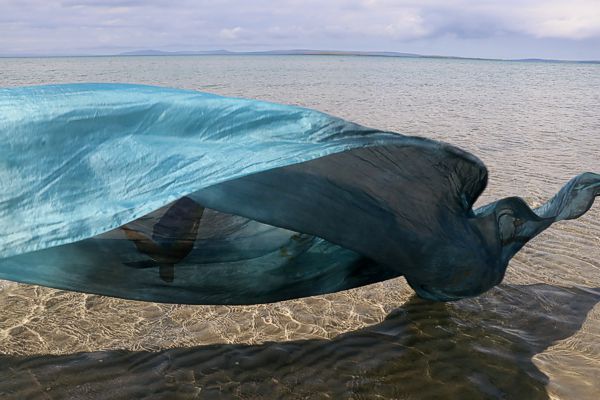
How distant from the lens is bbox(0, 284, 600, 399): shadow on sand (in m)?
3.57

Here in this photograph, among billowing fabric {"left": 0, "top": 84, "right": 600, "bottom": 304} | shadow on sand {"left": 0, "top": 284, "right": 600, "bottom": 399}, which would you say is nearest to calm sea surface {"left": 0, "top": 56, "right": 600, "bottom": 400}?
shadow on sand {"left": 0, "top": 284, "right": 600, "bottom": 399}

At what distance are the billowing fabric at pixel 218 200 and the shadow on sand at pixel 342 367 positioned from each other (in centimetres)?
53

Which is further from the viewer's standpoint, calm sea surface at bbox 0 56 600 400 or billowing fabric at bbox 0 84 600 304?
calm sea surface at bbox 0 56 600 400

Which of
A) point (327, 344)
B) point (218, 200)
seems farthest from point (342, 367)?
point (218, 200)

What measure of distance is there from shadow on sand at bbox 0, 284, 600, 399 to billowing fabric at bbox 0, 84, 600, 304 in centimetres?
53

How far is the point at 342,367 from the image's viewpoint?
3863 mm

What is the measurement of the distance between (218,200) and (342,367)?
1712 millimetres

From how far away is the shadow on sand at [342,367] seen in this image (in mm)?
3574

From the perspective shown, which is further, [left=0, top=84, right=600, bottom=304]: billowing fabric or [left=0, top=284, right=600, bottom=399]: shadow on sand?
[left=0, top=284, right=600, bottom=399]: shadow on sand

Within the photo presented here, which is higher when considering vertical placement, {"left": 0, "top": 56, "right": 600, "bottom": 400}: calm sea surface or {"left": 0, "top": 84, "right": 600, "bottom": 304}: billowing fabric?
{"left": 0, "top": 84, "right": 600, "bottom": 304}: billowing fabric

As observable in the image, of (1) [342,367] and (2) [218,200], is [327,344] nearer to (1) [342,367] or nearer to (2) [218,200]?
(1) [342,367]

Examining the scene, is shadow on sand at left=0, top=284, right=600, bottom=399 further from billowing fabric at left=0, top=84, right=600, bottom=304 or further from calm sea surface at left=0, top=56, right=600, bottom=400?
billowing fabric at left=0, top=84, right=600, bottom=304

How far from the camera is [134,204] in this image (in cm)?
279

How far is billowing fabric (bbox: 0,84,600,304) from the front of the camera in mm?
2926
